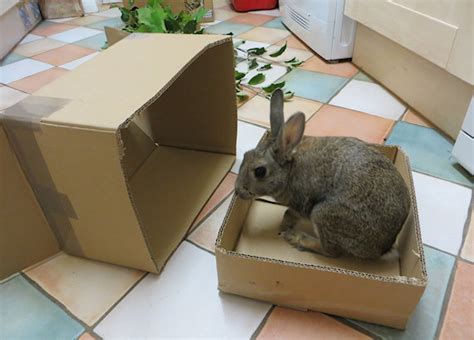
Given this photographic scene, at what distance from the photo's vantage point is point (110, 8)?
301cm

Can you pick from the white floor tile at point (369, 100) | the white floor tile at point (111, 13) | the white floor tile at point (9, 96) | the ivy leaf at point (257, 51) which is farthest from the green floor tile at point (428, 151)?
the white floor tile at point (111, 13)

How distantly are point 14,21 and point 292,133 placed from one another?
229cm

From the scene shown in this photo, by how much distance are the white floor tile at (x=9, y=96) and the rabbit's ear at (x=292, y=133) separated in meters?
1.36

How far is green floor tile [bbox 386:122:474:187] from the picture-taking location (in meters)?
1.21

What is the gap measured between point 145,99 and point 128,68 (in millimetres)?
197

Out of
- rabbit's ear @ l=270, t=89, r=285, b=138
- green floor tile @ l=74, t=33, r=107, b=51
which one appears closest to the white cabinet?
rabbit's ear @ l=270, t=89, r=285, b=138

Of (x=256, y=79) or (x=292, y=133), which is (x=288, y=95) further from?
(x=292, y=133)

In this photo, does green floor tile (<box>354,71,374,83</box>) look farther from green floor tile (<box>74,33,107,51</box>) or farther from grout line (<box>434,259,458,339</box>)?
Result: green floor tile (<box>74,33,107,51</box>)

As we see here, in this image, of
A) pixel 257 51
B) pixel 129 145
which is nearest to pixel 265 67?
pixel 257 51

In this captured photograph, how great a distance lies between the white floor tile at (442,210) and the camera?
39.5 inches

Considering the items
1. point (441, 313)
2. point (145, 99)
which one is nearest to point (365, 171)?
point (441, 313)

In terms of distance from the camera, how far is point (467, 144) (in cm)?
117

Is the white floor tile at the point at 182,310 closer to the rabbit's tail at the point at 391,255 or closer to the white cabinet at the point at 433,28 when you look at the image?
the rabbit's tail at the point at 391,255

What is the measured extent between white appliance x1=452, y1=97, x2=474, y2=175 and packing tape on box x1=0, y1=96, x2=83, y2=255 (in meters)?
1.16
